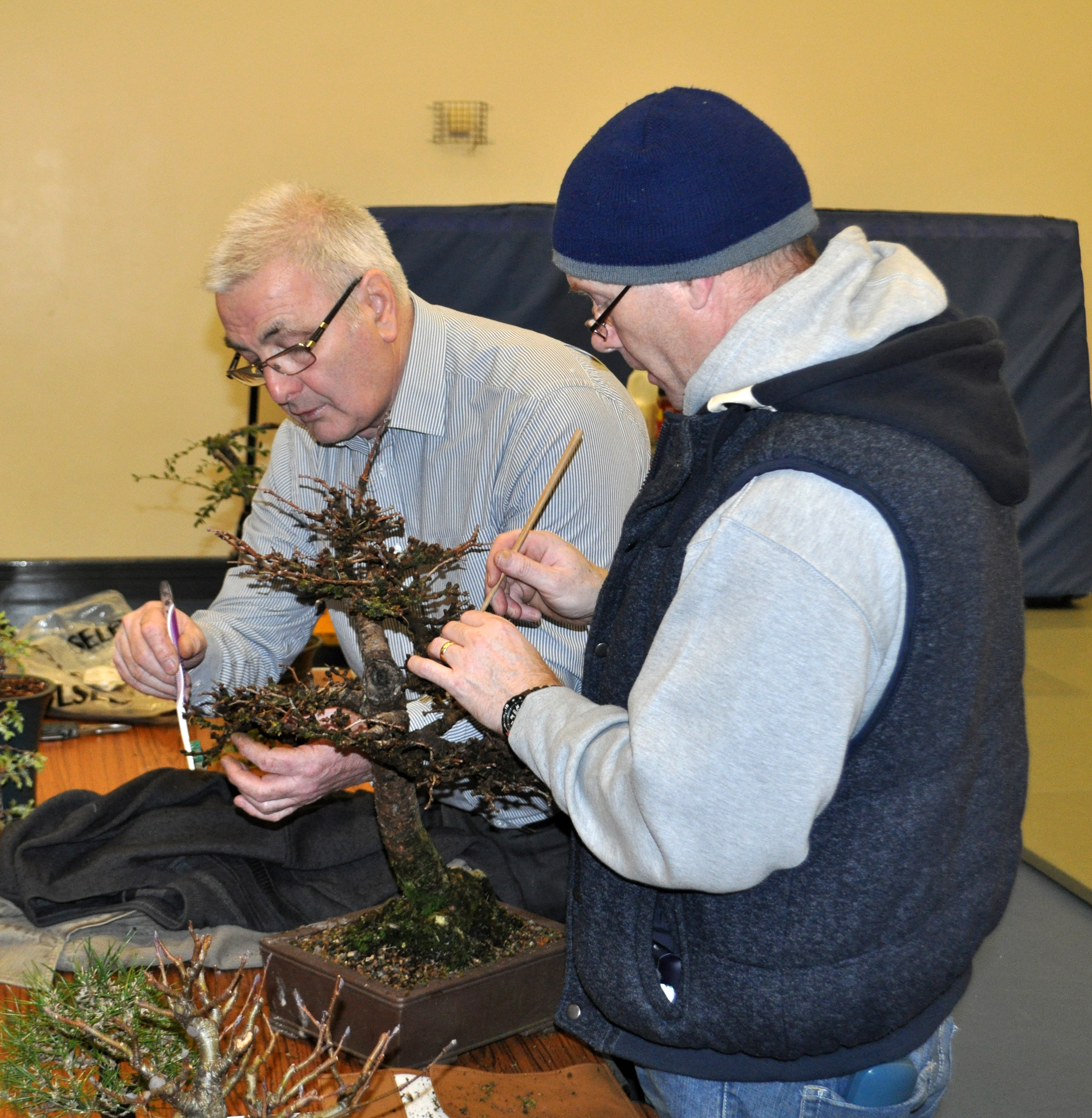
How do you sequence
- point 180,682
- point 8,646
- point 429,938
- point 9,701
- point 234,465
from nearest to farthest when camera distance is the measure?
point 429,938 < point 180,682 < point 8,646 < point 9,701 < point 234,465

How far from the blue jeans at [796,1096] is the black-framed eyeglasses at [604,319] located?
0.69m

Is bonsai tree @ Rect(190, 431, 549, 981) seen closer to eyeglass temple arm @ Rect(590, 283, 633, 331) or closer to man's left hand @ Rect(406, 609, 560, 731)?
man's left hand @ Rect(406, 609, 560, 731)

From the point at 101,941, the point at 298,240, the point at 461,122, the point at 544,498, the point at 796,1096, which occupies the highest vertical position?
the point at 298,240

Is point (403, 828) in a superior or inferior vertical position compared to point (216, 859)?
superior

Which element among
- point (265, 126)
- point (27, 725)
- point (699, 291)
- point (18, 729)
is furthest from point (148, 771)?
point (265, 126)

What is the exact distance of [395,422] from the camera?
196 cm

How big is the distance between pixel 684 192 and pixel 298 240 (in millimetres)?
979

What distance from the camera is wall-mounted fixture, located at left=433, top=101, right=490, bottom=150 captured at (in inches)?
206

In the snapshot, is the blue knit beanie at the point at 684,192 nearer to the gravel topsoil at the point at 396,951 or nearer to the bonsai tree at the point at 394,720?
the bonsai tree at the point at 394,720

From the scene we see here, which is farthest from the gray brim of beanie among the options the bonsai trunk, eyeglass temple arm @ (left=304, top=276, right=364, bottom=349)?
eyeglass temple arm @ (left=304, top=276, right=364, bottom=349)

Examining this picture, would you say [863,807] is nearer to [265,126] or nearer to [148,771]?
[148,771]

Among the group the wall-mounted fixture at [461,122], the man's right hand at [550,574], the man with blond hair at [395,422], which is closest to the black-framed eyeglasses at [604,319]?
the man's right hand at [550,574]

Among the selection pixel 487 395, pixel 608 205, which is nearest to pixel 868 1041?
pixel 608 205

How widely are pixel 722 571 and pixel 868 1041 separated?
46cm
